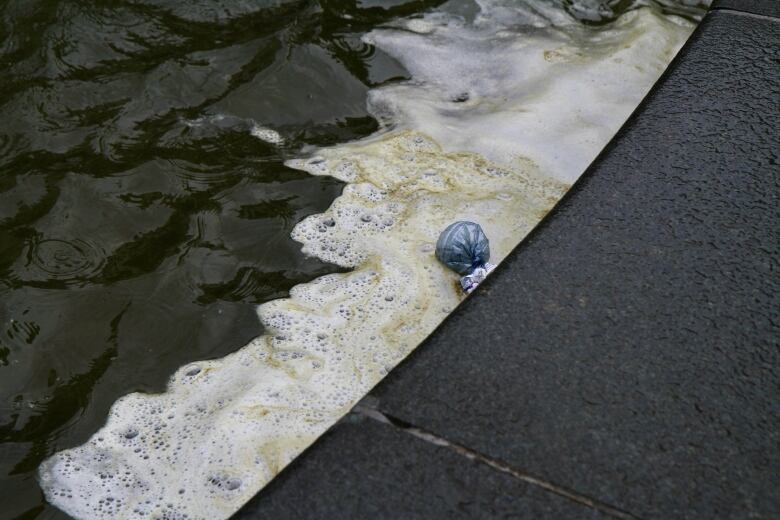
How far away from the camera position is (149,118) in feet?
12.1

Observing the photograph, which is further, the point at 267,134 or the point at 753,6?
the point at 267,134

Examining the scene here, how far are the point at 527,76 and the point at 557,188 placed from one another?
100 cm

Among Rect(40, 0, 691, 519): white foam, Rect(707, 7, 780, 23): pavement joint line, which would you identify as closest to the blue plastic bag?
Rect(40, 0, 691, 519): white foam

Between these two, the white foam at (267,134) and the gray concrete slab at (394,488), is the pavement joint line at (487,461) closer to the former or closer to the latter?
the gray concrete slab at (394,488)

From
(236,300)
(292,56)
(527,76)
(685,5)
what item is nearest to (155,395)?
(236,300)

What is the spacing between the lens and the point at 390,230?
3221 mm

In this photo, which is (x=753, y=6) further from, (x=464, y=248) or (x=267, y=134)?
(x=267, y=134)

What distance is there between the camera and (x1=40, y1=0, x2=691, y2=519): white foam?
234 centimetres

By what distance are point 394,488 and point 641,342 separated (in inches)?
28.4

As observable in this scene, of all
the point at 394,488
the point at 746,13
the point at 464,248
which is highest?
the point at 746,13

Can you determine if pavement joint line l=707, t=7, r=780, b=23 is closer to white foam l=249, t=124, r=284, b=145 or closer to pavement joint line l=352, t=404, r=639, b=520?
white foam l=249, t=124, r=284, b=145

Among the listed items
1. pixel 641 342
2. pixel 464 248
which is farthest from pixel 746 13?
pixel 641 342

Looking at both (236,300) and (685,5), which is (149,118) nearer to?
(236,300)

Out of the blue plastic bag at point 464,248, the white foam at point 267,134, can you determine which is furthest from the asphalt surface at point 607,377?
the white foam at point 267,134
